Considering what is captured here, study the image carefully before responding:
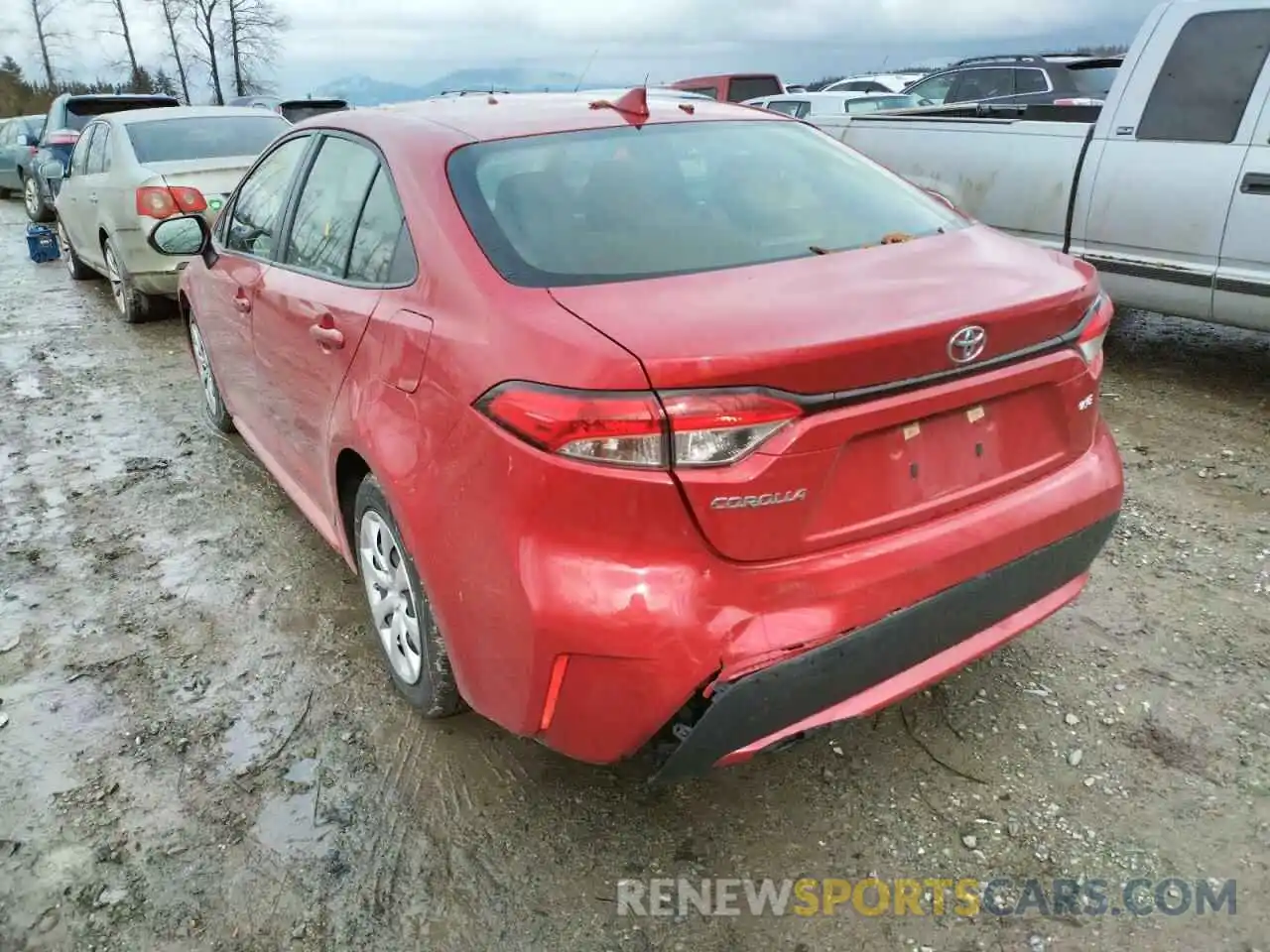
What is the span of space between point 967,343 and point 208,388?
4182mm

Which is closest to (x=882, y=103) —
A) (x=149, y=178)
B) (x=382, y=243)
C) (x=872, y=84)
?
(x=872, y=84)

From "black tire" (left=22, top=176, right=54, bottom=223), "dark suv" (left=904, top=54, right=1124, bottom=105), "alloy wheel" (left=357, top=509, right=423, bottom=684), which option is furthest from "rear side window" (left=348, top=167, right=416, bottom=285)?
"black tire" (left=22, top=176, right=54, bottom=223)

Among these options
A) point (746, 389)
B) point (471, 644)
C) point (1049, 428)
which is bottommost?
point (471, 644)

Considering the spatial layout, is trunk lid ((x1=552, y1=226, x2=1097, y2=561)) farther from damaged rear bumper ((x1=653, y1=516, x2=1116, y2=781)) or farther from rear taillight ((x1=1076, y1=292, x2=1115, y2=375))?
damaged rear bumper ((x1=653, y1=516, x2=1116, y2=781))

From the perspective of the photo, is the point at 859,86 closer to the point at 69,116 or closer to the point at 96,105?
the point at 96,105

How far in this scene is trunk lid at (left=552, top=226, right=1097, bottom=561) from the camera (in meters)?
1.88

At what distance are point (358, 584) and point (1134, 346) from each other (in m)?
5.02

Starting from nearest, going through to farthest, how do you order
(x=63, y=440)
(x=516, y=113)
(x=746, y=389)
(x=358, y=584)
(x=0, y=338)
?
(x=746, y=389)
(x=516, y=113)
(x=358, y=584)
(x=63, y=440)
(x=0, y=338)

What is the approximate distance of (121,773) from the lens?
2697 millimetres

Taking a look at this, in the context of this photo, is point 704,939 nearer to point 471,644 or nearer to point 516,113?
point 471,644

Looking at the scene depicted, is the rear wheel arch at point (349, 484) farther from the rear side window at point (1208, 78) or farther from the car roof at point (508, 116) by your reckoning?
the rear side window at point (1208, 78)

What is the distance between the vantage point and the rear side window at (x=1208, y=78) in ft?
15.8

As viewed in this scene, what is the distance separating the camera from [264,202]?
3.74 m

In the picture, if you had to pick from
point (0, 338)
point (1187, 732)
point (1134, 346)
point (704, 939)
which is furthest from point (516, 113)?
point (0, 338)
